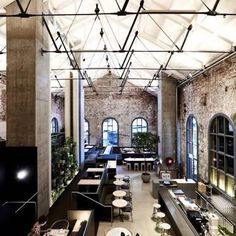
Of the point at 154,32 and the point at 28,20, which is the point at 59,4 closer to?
the point at 28,20

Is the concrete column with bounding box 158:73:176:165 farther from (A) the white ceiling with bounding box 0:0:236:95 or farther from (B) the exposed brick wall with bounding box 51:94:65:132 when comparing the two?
(B) the exposed brick wall with bounding box 51:94:65:132

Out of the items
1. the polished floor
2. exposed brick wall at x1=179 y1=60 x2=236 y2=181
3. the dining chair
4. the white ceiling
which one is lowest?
the polished floor

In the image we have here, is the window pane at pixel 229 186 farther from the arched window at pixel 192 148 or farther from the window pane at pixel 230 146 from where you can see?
the arched window at pixel 192 148

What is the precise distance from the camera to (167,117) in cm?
1370

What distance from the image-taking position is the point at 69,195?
9141 millimetres

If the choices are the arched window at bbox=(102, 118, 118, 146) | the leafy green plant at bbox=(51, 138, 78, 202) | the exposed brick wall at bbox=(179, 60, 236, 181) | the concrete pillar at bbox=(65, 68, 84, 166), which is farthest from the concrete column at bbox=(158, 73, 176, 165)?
the arched window at bbox=(102, 118, 118, 146)

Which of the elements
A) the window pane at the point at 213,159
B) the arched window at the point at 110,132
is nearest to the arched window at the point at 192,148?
the window pane at the point at 213,159

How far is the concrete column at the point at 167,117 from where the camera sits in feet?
44.8

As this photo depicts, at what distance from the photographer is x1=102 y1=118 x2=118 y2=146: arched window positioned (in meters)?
19.6

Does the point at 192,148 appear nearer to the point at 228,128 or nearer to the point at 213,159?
the point at 213,159

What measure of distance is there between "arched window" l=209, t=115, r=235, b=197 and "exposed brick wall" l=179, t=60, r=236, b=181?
37 centimetres

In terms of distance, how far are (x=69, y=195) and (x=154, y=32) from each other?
704 cm

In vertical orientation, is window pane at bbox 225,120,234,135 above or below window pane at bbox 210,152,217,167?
above

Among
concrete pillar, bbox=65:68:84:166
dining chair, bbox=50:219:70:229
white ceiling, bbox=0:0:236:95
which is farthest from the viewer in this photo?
concrete pillar, bbox=65:68:84:166
